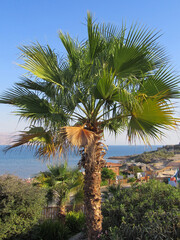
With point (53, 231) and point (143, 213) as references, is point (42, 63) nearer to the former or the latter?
point (143, 213)

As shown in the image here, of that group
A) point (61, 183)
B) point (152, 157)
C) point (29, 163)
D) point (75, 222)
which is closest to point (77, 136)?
point (61, 183)

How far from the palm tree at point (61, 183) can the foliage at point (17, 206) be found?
169 cm

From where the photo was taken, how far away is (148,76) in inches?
215

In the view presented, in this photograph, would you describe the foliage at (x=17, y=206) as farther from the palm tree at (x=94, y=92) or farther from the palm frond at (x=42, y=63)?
the palm frond at (x=42, y=63)

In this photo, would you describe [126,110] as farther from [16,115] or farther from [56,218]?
[56,218]

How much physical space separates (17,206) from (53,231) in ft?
6.51

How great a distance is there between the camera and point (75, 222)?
383 inches

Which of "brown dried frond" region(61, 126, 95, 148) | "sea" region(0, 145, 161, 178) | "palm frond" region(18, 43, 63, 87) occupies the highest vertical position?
"palm frond" region(18, 43, 63, 87)

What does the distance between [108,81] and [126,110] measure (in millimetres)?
851

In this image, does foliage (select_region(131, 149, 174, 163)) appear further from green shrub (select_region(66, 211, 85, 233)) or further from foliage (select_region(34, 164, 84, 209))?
foliage (select_region(34, 164, 84, 209))

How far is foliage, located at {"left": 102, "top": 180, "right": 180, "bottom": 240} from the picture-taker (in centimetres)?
464

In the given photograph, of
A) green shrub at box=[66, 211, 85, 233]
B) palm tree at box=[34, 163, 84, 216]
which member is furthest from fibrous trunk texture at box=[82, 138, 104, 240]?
green shrub at box=[66, 211, 85, 233]

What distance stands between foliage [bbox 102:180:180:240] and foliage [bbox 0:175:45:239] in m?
2.46

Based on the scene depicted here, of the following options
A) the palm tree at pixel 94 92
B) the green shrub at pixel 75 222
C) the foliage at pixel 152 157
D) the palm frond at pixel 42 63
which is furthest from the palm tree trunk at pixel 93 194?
the foliage at pixel 152 157
